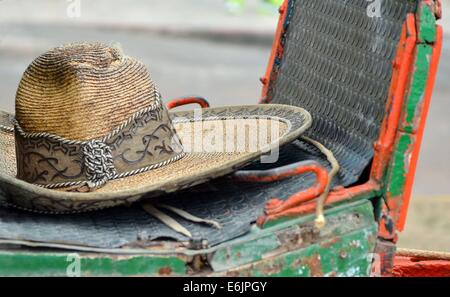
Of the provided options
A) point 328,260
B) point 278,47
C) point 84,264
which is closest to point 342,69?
point 278,47

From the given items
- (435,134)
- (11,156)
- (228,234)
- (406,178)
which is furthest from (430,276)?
(435,134)

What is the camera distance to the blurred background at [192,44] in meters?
6.48

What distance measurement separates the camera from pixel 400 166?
7.70 ft

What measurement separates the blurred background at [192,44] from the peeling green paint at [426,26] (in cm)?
285

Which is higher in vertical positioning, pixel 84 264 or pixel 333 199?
pixel 333 199

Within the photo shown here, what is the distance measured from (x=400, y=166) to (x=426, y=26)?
35 centimetres

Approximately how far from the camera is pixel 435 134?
6836mm

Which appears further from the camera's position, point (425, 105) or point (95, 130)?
point (95, 130)

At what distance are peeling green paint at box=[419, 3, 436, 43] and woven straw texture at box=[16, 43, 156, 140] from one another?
79 centimetres

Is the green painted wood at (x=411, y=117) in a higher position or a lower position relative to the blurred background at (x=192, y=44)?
higher

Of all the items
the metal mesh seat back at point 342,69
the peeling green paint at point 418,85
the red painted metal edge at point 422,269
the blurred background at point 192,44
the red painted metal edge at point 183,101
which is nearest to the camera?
the peeling green paint at point 418,85

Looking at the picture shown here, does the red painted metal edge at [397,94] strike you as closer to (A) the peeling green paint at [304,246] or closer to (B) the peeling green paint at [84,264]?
(A) the peeling green paint at [304,246]

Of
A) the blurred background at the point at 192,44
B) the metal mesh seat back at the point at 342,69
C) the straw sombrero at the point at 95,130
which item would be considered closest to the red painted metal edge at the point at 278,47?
the metal mesh seat back at the point at 342,69

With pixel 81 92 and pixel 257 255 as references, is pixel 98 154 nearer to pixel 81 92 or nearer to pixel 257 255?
pixel 81 92
